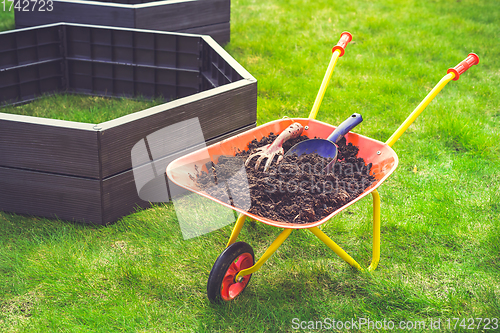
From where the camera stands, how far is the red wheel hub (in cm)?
232

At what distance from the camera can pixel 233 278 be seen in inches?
92.7

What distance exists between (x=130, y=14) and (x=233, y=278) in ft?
11.3

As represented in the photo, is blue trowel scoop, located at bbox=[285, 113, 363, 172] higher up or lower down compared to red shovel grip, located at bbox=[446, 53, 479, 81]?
lower down

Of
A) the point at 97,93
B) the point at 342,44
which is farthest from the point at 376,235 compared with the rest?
the point at 97,93

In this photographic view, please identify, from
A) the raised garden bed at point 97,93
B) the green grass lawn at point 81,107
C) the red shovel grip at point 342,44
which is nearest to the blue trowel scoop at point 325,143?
the red shovel grip at point 342,44

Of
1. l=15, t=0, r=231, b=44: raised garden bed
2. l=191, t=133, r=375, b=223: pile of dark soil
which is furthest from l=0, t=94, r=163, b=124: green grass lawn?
l=191, t=133, r=375, b=223: pile of dark soil

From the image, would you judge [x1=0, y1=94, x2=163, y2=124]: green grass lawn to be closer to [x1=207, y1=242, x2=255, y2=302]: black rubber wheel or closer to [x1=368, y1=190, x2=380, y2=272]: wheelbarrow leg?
[x1=207, y1=242, x2=255, y2=302]: black rubber wheel

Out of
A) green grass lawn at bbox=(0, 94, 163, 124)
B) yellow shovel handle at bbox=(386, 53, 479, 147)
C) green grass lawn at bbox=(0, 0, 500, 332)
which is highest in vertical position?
yellow shovel handle at bbox=(386, 53, 479, 147)

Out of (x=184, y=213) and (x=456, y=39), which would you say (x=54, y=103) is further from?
(x=456, y=39)

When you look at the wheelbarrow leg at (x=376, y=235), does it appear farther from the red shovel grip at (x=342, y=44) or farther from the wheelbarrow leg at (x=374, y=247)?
the red shovel grip at (x=342, y=44)

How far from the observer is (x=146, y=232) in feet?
9.49

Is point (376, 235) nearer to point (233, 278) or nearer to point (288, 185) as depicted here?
point (288, 185)

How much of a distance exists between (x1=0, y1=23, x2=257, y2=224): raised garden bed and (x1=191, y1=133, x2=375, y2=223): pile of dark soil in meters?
0.76

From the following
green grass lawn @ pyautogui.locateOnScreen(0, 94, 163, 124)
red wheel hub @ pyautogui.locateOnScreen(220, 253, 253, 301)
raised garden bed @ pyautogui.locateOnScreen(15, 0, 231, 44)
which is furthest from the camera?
raised garden bed @ pyautogui.locateOnScreen(15, 0, 231, 44)
